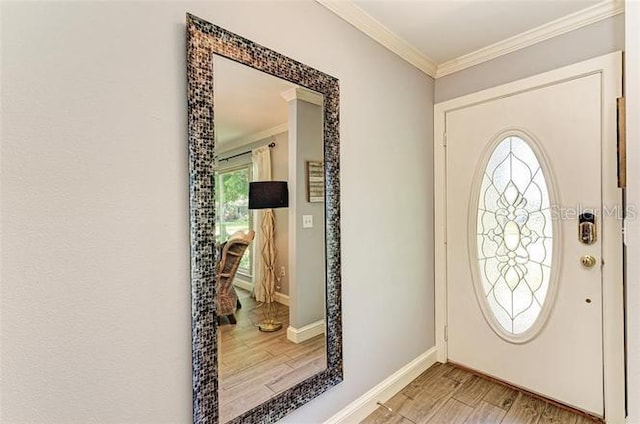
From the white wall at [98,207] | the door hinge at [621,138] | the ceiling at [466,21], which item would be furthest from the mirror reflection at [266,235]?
the door hinge at [621,138]

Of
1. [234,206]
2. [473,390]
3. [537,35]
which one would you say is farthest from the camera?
[473,390]

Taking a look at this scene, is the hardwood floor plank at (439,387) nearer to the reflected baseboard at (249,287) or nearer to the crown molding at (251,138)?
the reflected baseboard at (249,287)

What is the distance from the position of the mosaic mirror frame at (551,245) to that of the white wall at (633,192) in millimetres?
1315

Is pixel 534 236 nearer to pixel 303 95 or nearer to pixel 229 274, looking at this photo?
pixel 303 95

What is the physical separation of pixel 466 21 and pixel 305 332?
6.72ft

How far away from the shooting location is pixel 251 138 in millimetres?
1370

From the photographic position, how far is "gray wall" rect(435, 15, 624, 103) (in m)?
1.77

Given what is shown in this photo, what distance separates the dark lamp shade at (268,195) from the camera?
1.38 m

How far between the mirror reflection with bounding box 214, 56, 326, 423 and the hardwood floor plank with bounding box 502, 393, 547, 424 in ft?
4.09

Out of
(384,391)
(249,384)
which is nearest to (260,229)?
(249,384)

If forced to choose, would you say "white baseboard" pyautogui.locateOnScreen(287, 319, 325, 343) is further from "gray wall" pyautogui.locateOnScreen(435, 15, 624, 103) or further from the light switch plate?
"gray wall" pyautogui.locateOnScreen(435, 15, 624, 103)

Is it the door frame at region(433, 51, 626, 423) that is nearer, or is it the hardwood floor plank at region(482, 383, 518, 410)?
the door frame at region(433, 51, 626, 423)

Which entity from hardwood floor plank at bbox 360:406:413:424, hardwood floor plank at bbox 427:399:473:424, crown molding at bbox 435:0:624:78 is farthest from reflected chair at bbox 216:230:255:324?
crown molding at bbox 435:0:624:78

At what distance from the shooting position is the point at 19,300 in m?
0.84
